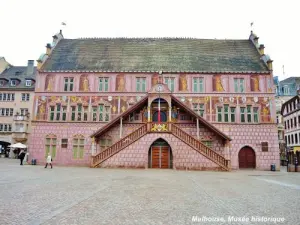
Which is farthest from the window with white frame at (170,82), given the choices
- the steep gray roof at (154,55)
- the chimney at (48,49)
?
the chimney at (48,49)

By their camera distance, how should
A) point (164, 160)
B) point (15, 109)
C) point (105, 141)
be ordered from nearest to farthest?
point (164, 160) → point (105, 141) → point (15, 109)

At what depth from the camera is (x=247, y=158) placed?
2661 cm

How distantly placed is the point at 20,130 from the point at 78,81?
24.7 metres

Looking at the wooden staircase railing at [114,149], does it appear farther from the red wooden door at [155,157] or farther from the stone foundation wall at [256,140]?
the stone foundation wall at [256,140]

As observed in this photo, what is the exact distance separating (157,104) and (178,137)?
201 inches

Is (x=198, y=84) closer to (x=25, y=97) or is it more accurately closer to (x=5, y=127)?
(x=25, y=97)

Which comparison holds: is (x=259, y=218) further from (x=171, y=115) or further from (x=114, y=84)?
(x=114, y=84)

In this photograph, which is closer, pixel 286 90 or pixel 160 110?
pixel 160 110

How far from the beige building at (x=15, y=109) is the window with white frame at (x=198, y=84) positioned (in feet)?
113

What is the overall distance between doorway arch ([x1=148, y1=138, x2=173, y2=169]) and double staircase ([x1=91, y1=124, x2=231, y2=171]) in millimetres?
2025

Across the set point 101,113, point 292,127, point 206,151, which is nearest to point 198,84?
point 206,151

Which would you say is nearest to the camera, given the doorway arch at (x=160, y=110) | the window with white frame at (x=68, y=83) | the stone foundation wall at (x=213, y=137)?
the stone foundation wall at (x=213, y=137)

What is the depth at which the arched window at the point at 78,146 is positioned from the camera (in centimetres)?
2709

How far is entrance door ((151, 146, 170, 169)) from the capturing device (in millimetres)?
24781
